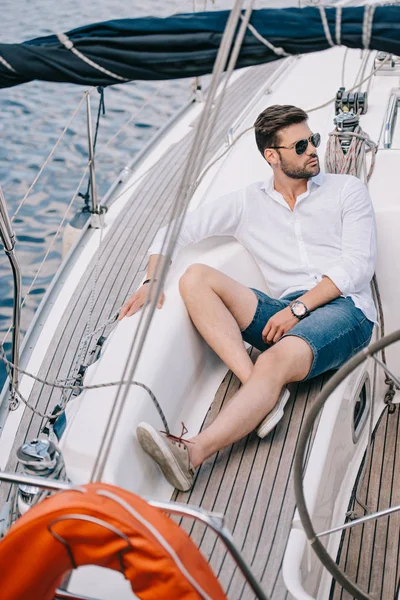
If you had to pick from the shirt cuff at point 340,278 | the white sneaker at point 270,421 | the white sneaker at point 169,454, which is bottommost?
the white sneaker at point 169,454

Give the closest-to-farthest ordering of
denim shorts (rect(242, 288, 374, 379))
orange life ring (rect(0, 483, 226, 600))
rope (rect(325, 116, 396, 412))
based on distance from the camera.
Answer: orange life ring (rect(0, 483, 226, 600))
denim shorts (rect(242, 288, 374, 379))
rope (rect(325, 116, 396, 412))

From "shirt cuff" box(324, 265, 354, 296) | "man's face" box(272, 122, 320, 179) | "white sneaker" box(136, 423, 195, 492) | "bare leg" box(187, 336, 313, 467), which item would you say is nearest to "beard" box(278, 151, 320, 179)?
"man's face" box(272, 122, 320, 179)

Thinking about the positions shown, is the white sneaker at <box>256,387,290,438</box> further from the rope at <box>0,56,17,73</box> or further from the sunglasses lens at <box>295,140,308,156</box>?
the rope at <box>0,56,17,73</box>

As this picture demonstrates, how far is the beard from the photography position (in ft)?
7.72

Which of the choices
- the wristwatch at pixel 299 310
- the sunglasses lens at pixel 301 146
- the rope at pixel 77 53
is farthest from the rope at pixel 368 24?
the wristwatch at pixel 299 310

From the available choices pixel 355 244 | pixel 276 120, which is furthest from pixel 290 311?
pixel 276 120

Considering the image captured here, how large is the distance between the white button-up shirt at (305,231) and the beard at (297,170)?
0.06 metres

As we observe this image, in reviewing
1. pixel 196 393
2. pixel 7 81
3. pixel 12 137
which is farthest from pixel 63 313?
pixel 12 137

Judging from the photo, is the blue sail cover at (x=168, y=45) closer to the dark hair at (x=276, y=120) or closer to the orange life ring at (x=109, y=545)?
the dark hair at (x=276, y=120)

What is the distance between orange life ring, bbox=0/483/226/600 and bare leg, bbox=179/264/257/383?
913mm

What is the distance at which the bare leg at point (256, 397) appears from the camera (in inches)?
78.6

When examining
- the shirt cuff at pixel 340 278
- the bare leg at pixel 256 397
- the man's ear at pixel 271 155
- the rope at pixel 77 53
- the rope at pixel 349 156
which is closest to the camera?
the rope at pixel 77 53

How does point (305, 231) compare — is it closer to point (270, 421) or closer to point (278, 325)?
point (278, 325)

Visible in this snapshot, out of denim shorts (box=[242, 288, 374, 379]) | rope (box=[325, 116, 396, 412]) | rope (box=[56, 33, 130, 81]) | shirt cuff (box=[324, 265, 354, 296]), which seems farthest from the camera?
rope (box=[325, 116, 396, 412])
